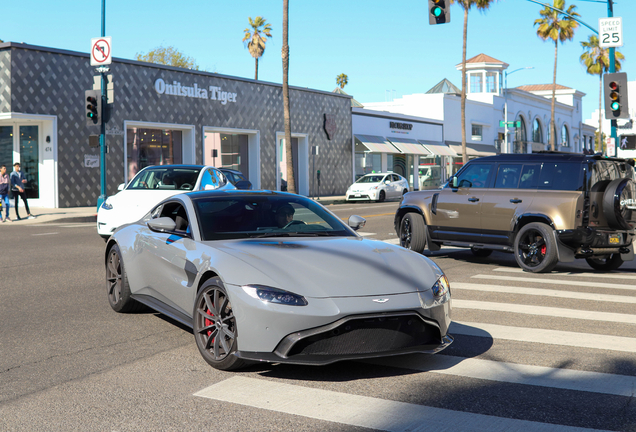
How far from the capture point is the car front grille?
4.52 m

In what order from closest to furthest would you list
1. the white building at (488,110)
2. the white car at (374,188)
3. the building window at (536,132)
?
the white car at (374,188) < the white building at (488,110) < the building window at (536,132)

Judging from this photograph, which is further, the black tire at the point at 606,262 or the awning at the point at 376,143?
the awning at the point at 376,143

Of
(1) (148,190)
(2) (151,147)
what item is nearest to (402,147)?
(2) (151,147)

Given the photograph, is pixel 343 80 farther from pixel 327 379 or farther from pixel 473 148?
pixel 327 379

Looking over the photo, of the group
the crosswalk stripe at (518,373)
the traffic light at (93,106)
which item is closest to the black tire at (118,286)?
the crosswalk stripe at (518,373)

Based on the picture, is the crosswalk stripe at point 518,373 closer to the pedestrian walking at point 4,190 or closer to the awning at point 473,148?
the pedestrian walking at point 4,190

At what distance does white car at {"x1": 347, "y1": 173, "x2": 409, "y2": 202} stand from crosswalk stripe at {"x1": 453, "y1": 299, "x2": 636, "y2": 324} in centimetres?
2747

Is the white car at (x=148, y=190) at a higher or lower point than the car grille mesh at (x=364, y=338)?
higher

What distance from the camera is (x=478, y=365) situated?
202 inches

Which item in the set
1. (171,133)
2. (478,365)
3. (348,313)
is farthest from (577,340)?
(171,133)

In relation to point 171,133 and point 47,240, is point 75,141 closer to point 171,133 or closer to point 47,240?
point 171,133

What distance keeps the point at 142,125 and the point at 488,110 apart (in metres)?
42.6

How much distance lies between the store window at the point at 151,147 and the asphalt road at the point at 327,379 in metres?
23.9

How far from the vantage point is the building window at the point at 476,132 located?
2527 inches
